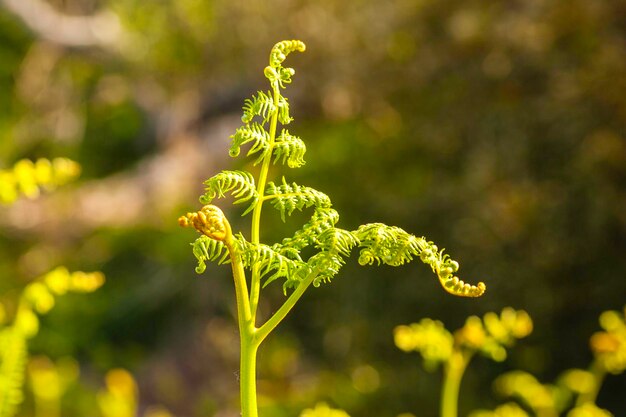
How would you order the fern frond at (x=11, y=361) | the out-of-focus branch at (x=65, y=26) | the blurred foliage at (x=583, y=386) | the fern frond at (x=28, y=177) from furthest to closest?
the out-of-focus branch at (x=65, y=26) → the blurred foliage at (x=583, y=386) → the fern frond at (x=11, y=361) → the fern frond at (x=28, y=177)

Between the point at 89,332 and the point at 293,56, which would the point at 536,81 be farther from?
the point at 89,332

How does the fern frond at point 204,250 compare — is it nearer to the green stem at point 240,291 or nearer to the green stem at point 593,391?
the green stem at point 240,291

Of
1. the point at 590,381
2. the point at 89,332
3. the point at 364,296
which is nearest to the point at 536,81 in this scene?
the point at 364,296

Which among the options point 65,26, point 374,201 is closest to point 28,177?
point 374,201

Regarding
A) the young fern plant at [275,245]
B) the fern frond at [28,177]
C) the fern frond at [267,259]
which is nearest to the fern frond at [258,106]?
the young fern plant at [275,245]

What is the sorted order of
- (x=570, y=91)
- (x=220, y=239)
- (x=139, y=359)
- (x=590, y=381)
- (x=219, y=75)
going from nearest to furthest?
(x=220, y=239), (x=590, y=381), (x=570, y=91), (x=139, y=359), (x=219, y=75)

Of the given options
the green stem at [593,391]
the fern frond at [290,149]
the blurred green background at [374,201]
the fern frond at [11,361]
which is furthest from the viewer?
the blurred green background at [374,201]
